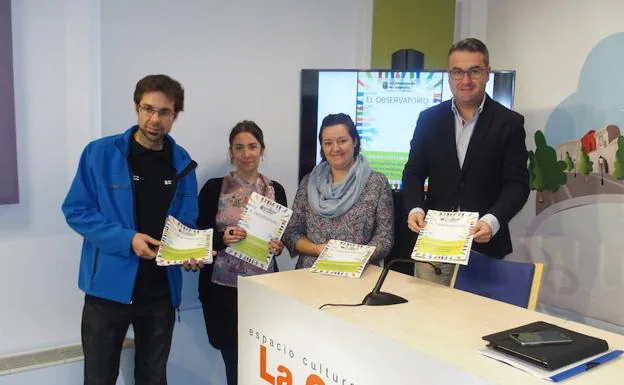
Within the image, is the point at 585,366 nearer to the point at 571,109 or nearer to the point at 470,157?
the point at 470,157

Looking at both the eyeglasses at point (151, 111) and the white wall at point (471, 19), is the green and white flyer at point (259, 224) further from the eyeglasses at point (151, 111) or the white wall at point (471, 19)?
the white wall at point (471, 19)

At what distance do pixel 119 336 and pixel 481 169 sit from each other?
5.34 ft

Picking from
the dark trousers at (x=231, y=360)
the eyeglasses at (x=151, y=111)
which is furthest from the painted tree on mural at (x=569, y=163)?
the eyeglasses at (x=151, y=111)

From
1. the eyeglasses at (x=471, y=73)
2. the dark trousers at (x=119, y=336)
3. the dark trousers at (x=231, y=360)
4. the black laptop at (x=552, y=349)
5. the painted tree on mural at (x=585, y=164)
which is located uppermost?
the eyeglasses at (x=471, y=73)

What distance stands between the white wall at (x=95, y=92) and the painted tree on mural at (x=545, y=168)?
1542 mm

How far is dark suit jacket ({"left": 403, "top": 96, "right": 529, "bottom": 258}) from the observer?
2414 mm

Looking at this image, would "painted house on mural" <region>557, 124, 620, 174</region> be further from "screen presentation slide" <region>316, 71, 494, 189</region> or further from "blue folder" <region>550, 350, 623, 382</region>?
"blue folder" <region>550, 350, 623, 382</region>

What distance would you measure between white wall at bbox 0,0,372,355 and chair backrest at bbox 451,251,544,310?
172 centimetres

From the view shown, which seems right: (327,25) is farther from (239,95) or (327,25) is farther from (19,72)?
(19,72)

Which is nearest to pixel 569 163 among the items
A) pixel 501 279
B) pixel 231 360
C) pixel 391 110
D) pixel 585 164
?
pixel 585 164

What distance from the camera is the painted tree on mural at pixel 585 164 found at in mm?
3250

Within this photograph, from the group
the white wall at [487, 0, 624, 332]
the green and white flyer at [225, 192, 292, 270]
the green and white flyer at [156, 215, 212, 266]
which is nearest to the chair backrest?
the green and white flyer at [225, 192, 292, 270]

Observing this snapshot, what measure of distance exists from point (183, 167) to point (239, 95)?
3.87ft

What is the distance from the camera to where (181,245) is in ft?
7.38
